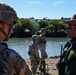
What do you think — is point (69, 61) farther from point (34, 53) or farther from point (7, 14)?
point (34, 53)

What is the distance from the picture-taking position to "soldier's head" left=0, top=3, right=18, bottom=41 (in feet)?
7.57

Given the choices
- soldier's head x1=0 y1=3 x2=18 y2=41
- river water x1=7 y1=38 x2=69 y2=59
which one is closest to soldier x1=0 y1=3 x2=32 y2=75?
soldier's head x1=0 y1=3 x2=18 y2=41

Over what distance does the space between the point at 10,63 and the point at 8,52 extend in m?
0.09

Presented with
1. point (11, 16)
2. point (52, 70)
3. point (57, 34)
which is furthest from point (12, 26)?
point (57, 34)

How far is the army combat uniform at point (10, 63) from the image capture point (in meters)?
2.24

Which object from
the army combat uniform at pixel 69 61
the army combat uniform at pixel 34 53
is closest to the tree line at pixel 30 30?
the army combat uniform at pixel 34 53

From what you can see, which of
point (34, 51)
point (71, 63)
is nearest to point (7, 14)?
point (71, 63)

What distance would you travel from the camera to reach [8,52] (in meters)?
2.30

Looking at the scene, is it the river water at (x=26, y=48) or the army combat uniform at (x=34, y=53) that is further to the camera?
the river water at (x=26, y=48)

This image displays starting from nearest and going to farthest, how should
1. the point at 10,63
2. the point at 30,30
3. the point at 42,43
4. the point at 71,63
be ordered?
1. the point at 10,63
2. the point at 71,63
3. the point at 42,43
4. the point at 30,30

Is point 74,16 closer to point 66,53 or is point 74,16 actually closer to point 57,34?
point 66,53

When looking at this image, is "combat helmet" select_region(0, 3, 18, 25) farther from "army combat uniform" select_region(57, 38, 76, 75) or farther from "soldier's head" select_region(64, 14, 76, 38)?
"soldier's head" select_region(64, 14, 76, 38)

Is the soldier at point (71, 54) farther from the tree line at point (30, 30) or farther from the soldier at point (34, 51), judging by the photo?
the tree line at point (30, 30)

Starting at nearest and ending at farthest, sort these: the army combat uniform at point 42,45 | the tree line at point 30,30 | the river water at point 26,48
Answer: the army combat uniform at point 42,45 < the river water at point 26,48 < the tree line at point 30,30
